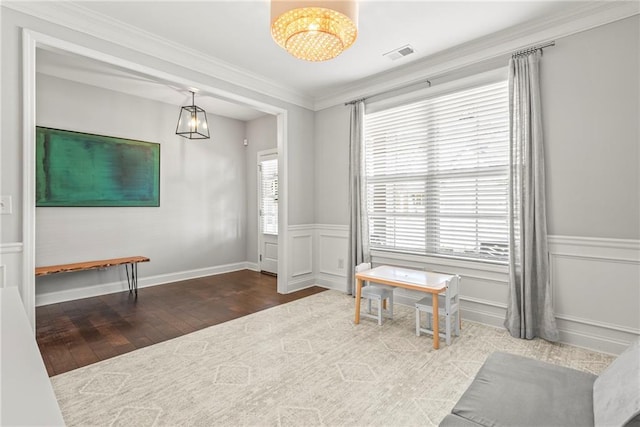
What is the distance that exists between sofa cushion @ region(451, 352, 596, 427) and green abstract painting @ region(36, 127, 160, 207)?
486cm

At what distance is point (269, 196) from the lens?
5.93 meters

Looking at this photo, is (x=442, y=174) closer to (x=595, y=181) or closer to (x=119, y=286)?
(x=595, y=181)

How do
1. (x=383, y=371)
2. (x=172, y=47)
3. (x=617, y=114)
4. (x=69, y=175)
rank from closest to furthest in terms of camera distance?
(x=383, y=371) → (x=617, y=114) → (x=172, y=47) → (x=69, y=175)

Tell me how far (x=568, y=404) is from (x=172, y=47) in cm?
404

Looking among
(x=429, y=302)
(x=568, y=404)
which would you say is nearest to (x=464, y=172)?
(x=429, y=302)

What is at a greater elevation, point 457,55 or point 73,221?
point 457,55

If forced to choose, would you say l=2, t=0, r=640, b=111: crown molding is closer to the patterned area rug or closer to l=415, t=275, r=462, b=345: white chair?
l=415, t=275, r=462, b=345: white chair

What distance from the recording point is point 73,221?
4.23 metres

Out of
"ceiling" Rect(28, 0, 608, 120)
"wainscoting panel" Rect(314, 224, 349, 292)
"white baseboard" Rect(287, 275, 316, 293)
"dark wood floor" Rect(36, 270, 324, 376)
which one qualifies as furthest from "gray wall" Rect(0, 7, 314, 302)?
"white baseboard" Rect(287, 275, 316, 293)

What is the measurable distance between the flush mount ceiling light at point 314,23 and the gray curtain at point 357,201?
2047mm

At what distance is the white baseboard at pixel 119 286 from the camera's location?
4057 mm

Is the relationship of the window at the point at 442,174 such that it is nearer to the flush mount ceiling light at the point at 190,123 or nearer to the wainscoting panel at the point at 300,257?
the wainscoting panel at the point at 300,257

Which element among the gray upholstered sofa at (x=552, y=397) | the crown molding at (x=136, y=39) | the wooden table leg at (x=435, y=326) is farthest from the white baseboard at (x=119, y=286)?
the gray upholstered sofa at (x=552, y=397)

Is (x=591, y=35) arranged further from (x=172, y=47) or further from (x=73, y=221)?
(x=73, y=221)
